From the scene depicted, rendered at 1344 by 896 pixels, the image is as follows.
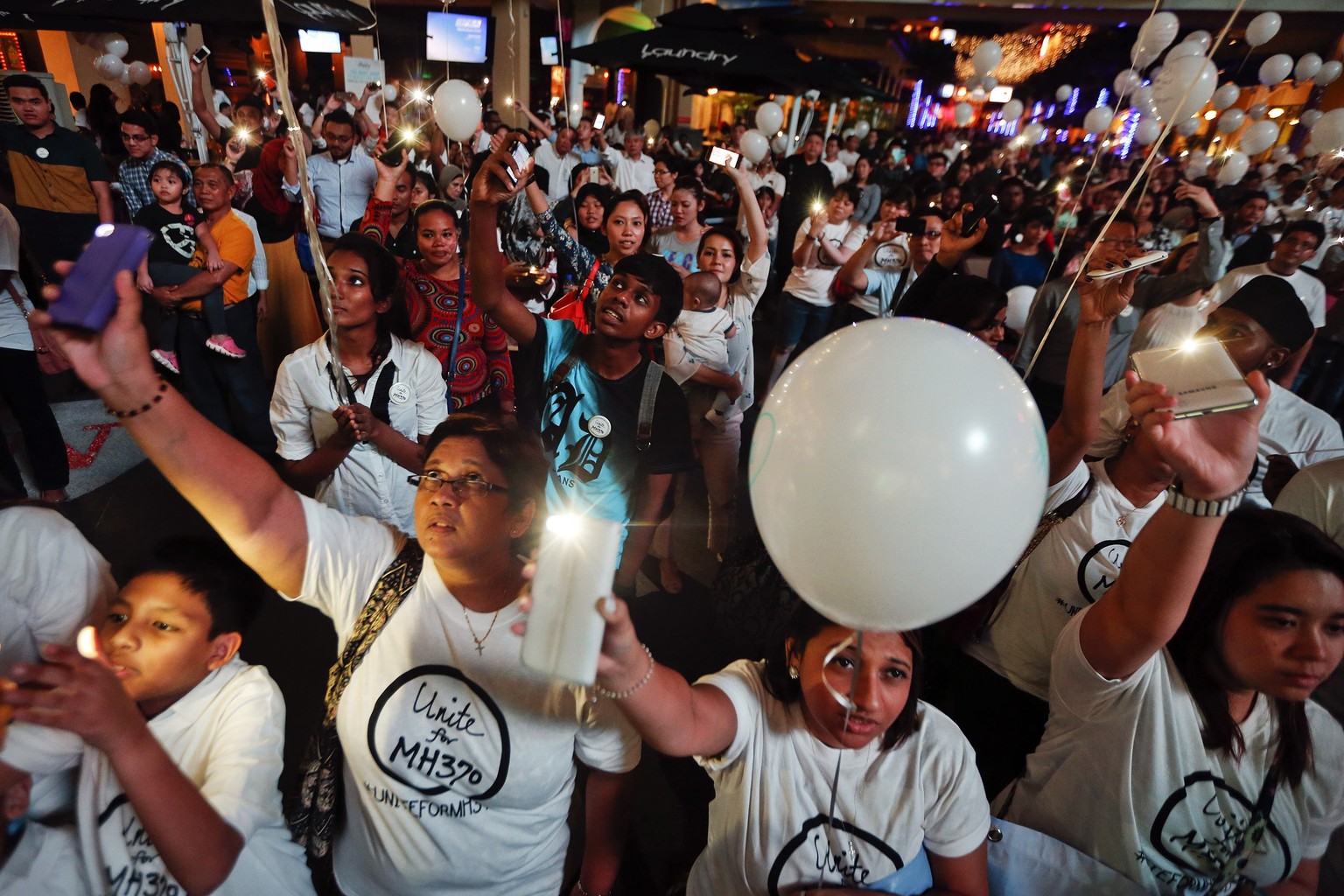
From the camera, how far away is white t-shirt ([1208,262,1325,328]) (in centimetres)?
401

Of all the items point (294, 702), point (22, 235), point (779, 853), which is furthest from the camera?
point (22, 235)

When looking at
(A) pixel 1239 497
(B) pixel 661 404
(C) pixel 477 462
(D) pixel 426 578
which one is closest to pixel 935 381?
(A) pixel 1239 497

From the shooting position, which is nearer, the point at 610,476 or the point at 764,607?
the point at 764,607

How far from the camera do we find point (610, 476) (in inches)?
92.3

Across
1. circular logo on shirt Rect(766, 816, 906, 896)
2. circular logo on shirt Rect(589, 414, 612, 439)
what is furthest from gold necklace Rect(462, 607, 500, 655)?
circular logo on shirt Rect(589, 414, 612, 439)

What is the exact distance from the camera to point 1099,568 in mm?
1766

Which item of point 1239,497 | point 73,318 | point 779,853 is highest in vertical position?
point 73,318

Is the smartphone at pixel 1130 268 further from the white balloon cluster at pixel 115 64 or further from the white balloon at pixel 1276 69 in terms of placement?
the white balloon cluster at pixel 115 64

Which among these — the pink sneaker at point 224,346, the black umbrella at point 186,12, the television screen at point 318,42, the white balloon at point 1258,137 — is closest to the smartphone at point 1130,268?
the pink sneaker at point 224,346

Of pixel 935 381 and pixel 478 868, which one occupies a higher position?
pixel 935 381

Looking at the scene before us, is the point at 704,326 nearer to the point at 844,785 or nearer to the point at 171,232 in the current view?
the point at 844,785

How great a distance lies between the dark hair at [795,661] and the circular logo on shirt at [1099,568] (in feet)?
2.08

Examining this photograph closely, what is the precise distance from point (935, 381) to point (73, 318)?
129cm

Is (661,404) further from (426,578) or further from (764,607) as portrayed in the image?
(426,578)
